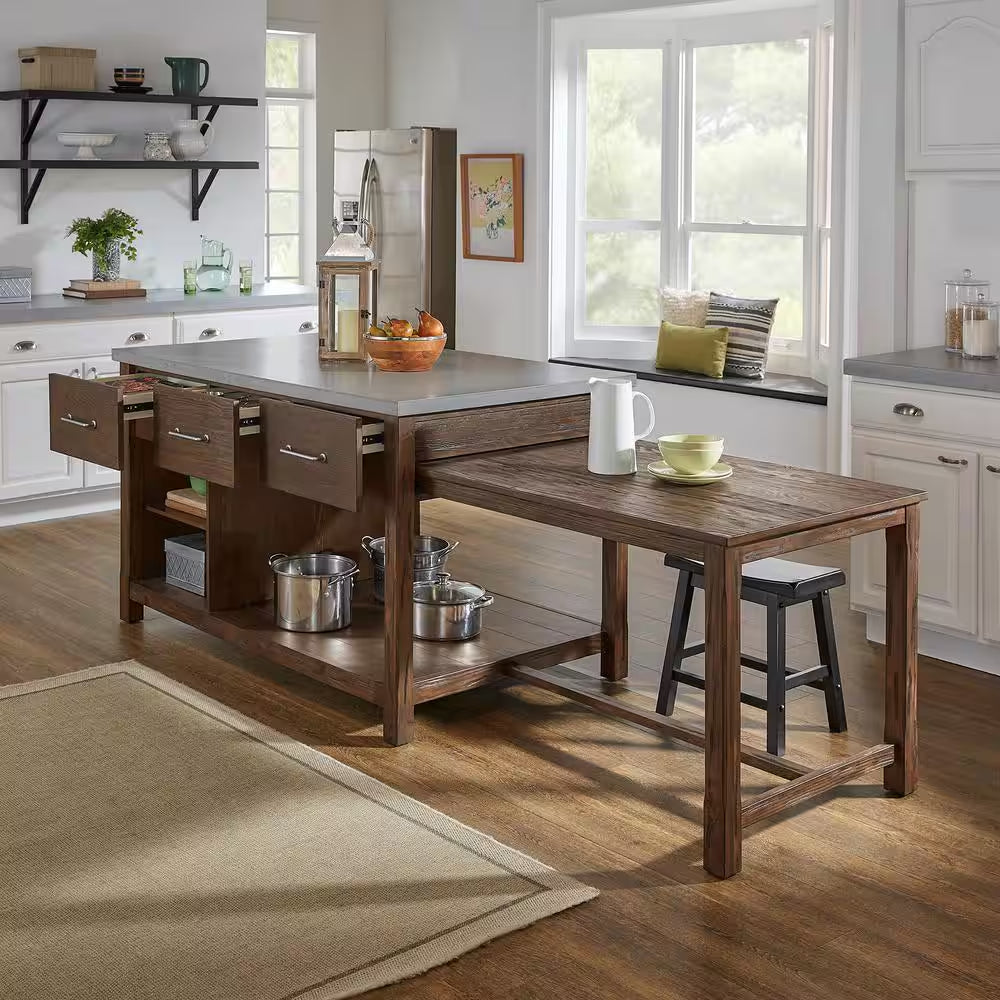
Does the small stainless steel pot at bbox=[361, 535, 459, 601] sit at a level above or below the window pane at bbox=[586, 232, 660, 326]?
below

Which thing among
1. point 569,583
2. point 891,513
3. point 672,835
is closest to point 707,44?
point 569,583

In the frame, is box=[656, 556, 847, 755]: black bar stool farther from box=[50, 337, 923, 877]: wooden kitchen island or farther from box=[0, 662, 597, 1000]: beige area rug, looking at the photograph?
box=[0, 662, 597, 1000]: beige area rug

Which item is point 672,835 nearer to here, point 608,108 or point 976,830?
point 976,830

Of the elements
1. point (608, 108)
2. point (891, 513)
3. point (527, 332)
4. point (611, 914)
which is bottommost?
point (611, 914)

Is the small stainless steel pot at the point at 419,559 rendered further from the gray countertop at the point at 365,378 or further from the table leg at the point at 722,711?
the table leg at the point at 722,711

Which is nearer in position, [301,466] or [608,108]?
[301,466]

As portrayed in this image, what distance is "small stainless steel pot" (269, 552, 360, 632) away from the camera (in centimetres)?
383

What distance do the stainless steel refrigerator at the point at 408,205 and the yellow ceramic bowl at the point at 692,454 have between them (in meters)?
4.35

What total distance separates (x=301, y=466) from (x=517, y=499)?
29.4 inches

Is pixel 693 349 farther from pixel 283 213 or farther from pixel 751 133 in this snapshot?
pixel 283 213

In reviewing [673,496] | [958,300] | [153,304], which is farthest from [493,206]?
[673,496]

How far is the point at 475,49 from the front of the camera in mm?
6996

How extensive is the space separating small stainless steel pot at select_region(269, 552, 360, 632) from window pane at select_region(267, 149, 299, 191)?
167 inches

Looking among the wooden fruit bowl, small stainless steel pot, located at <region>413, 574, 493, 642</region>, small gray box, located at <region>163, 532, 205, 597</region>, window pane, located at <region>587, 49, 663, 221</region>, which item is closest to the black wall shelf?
window pane, located at <region>587, 49, 663, 221</region>
